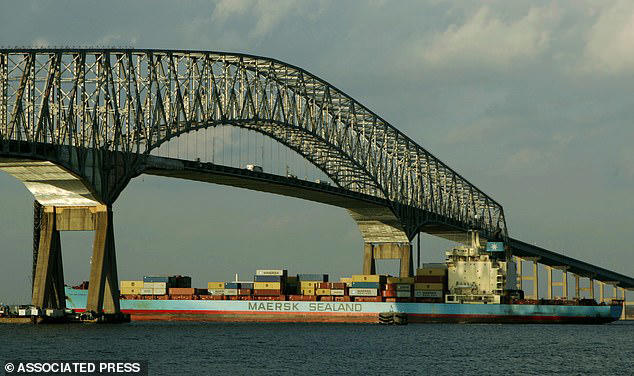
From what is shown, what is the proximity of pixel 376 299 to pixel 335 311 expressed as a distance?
5011mm

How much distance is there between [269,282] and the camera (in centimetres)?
13800

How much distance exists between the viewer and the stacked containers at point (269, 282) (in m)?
137

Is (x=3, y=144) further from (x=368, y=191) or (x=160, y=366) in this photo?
(x=368, y=191)

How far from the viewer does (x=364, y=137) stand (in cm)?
16575

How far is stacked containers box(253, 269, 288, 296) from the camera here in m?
137

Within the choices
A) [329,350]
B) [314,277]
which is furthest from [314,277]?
[329,350]

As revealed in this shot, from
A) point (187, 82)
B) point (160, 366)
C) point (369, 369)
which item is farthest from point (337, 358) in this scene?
point (187, 82)

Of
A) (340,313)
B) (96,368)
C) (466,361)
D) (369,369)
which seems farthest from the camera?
(340,313)

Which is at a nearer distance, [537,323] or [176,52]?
[176,52]

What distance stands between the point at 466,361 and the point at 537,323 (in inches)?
2348

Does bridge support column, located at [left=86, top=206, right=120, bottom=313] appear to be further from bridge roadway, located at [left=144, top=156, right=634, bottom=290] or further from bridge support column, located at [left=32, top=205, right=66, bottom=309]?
bridge roadway, located at [left=144, top=156, right=634, bottom=290]

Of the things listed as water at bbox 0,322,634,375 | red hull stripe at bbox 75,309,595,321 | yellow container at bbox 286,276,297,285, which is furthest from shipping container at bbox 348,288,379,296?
water at bbox 0,322,634,375

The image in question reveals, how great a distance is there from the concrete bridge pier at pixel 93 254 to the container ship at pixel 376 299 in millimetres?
30888

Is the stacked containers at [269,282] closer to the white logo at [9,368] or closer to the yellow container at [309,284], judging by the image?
the yellow container at [309,284]
